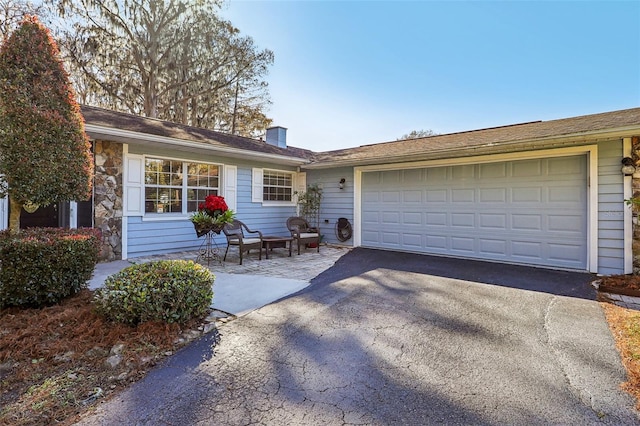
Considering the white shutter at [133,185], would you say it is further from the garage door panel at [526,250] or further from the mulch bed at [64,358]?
the garage door panel at [526,250]

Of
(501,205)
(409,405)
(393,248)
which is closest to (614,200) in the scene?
(501,205)

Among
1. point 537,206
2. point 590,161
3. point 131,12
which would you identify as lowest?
point 537,206

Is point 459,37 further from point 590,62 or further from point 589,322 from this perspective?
point 589,322

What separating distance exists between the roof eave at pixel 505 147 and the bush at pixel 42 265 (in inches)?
231

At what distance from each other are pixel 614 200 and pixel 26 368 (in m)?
7.60

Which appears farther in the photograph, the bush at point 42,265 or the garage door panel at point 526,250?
the garage door panel at point 526,250

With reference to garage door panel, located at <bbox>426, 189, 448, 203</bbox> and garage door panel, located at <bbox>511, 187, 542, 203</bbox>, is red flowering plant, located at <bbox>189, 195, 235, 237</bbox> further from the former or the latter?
garage door panel, located at <bbox>511, 187, 542, 203</bbox>

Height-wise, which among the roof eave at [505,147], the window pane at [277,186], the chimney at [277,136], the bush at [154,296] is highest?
the chimney at [277,136]

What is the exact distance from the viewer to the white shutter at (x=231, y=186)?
7.93 m

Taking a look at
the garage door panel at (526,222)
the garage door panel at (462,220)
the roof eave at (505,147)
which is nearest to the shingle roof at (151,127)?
the roof eave at (505,147)

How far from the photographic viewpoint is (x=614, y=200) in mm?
5180

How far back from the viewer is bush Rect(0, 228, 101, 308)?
10.6 feet

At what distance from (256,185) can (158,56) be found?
801 cm

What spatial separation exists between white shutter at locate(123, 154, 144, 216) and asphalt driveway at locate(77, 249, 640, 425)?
4.34 meters
